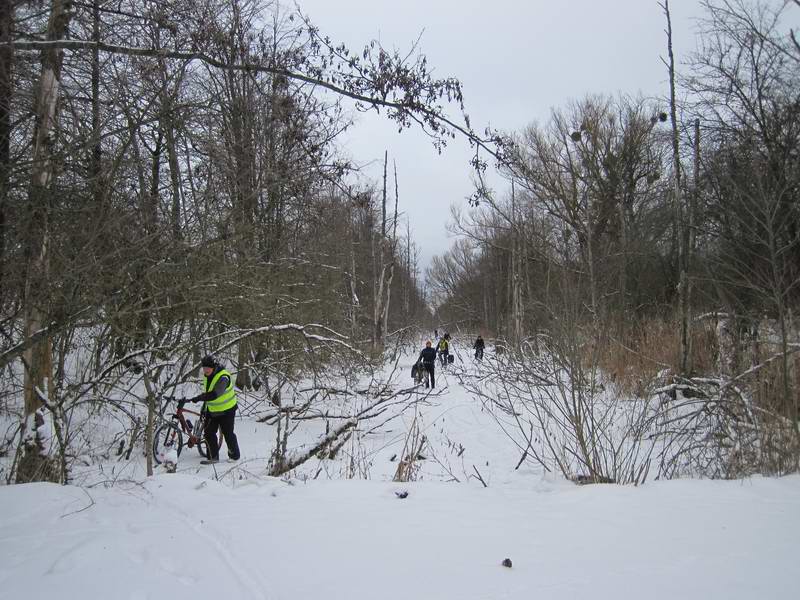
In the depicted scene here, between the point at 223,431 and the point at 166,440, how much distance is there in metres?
0.97

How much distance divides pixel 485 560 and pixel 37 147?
16.9 ft

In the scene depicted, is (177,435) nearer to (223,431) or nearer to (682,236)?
(223,431)

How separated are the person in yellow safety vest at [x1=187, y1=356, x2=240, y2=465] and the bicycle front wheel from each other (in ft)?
1.48

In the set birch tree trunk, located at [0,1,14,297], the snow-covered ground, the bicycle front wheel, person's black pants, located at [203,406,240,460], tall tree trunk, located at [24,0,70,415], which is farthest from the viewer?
person's black pants, located at [203,406,240,460]

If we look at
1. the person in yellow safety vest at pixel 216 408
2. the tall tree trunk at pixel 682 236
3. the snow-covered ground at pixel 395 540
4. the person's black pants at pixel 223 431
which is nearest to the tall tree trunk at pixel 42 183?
the snow-covered ground at pixel 395 540

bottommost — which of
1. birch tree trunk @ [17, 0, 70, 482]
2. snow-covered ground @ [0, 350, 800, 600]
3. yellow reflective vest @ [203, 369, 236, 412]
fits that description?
snow-covered ground @ [0, 350, 800, 600]

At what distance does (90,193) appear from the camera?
4832 millimetres

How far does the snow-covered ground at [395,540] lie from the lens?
8.99 ft

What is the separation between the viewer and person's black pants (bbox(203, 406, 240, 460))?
7961 millimetres

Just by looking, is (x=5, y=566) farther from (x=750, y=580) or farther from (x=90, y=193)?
(x=750, y=580)

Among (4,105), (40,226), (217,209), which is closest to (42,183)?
(40,226)

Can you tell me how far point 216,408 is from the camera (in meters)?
7.92

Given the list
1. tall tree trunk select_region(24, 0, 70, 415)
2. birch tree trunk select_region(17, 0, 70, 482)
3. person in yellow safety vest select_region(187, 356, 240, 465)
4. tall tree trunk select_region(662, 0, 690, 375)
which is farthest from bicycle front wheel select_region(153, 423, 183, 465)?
tall tree trunk select_region(662, 0, 690, 375)

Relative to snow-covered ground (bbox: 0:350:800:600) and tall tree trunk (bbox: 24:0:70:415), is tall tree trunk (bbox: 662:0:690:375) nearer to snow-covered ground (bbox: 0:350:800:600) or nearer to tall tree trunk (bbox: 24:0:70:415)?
snow-covered ground (bbox: 0:350:800:600)
